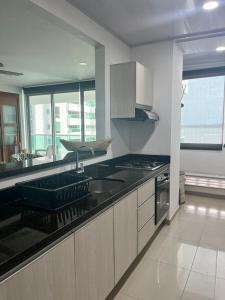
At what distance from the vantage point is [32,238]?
1.09m

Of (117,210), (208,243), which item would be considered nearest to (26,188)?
(117,210)

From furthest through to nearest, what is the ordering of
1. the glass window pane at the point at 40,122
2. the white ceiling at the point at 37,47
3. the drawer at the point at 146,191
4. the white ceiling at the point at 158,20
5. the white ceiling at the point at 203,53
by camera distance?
the glass window pane at the point at 40,122, the white ceiling at the point at 203,53, the white ceiling at the point at 37,47, the drawer at the point at 146,191, the white ceiling at the point at 158,20

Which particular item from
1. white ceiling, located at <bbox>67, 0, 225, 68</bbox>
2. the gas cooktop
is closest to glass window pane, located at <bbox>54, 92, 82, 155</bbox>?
the gas cooktop

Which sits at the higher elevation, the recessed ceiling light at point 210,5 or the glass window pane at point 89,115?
the recessed ceiling light at point 210,5

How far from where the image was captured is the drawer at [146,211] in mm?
2276

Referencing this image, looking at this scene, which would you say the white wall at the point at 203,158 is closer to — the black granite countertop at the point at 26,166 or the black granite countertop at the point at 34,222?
the black granite countertop at the point at 26,166

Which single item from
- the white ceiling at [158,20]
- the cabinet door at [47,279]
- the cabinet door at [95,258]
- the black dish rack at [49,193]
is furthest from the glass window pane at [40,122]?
the cabinet door at [47,279]

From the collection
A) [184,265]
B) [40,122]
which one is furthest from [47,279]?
[40,122]

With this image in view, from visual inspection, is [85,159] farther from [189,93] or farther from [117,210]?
[189,93]

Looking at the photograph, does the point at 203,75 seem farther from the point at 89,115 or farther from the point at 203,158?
the point at 89,115

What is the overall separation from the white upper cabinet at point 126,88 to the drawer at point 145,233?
48.9 inches

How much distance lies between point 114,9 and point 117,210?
186 centimetres

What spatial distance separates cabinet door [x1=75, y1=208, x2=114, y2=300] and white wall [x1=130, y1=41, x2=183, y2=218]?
5.80 ft

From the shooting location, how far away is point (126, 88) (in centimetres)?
270
